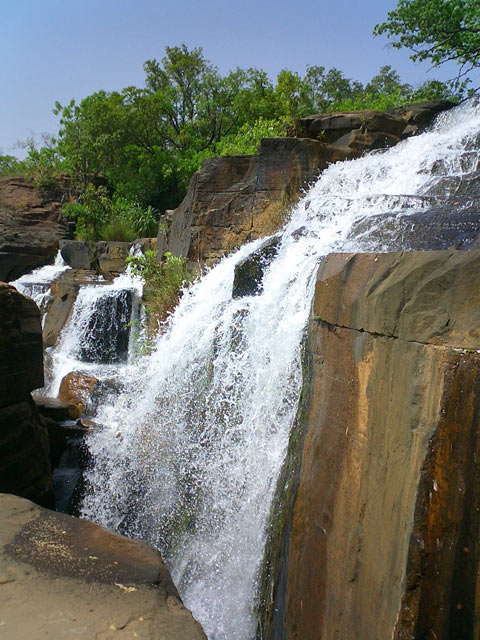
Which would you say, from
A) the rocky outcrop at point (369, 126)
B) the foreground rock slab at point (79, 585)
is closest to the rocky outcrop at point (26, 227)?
the rocky outcrop at point (369, 126)

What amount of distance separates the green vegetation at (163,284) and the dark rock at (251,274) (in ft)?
6.24

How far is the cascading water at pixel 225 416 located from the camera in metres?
3.50

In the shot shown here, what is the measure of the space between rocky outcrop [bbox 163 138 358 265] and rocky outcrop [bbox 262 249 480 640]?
17.4 feet

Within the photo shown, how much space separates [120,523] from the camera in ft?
15.1

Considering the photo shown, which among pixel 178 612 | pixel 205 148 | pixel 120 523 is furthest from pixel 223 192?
pixel 205 148

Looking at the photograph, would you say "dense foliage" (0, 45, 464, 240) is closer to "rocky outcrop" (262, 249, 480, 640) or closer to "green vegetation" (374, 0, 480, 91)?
"green vegetation" (374, 0, 480, 91)

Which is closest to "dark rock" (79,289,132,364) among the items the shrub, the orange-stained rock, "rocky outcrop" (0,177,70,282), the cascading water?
the orange-stained rock

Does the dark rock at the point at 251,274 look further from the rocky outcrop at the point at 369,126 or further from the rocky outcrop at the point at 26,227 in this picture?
the rocky outcrop at the point at 26,227

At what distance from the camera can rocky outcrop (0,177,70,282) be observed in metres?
14.2

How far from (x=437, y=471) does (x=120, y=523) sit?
11.7 ft

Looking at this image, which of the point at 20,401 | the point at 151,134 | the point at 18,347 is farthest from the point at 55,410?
the point at 151,134

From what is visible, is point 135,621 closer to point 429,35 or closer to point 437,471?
point 437,471

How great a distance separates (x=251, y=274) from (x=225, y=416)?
1714mm

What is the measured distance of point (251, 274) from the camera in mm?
5277
